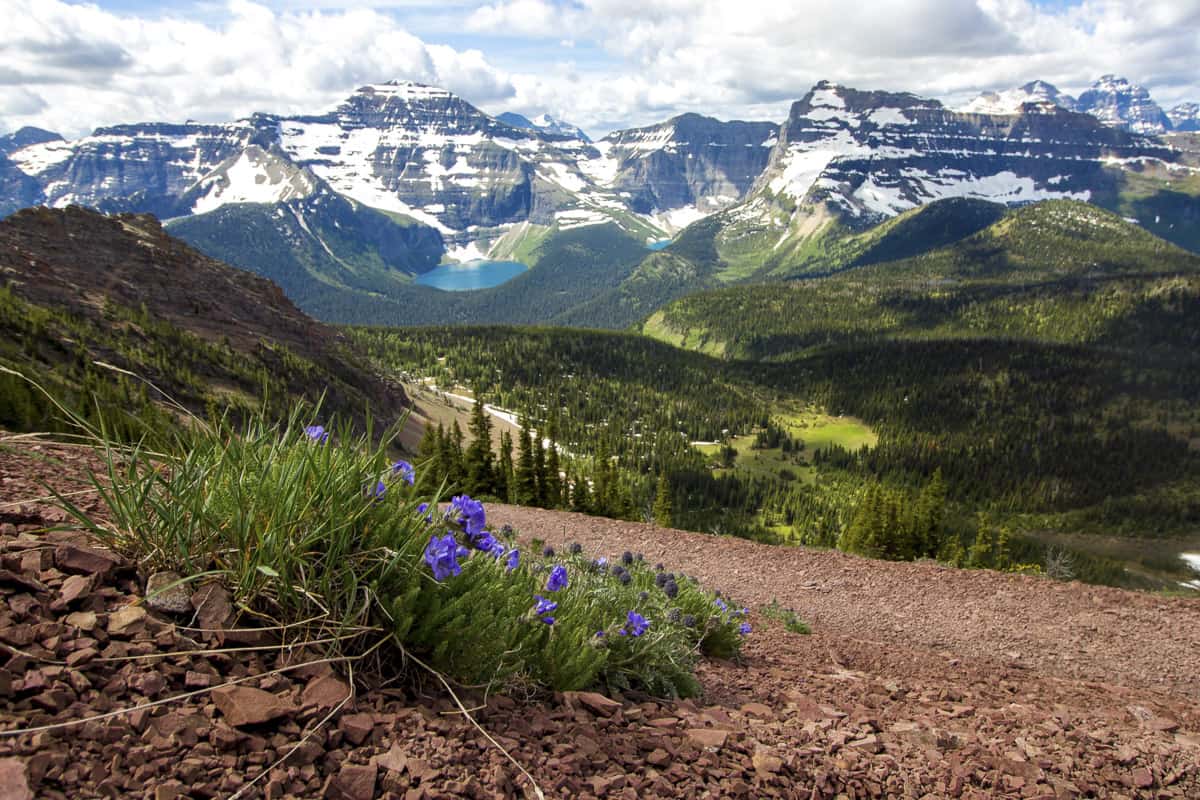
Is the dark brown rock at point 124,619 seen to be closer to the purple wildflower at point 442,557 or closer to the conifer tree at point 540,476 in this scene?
the purple wildflower at point 442,557

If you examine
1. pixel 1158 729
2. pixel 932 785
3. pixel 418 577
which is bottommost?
pixel 1158 729

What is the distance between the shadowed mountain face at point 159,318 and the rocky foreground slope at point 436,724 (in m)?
40.6

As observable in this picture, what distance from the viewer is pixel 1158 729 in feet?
20.5

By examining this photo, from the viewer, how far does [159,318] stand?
72.9m

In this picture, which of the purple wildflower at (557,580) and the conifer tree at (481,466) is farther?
the conifer tree at (481,466)

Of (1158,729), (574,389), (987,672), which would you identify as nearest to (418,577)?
(1158,729)

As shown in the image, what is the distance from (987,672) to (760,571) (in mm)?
6180

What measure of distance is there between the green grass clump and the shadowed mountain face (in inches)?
1595

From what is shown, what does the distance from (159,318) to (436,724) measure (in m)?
85.4

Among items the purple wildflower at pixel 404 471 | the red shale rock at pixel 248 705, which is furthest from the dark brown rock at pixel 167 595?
the purple wildflower at pixel 404 471

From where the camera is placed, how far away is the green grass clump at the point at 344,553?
139 inches

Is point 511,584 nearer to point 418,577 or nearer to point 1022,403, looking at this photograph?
point 418,577

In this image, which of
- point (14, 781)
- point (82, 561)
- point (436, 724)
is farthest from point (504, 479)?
point (14, 781)

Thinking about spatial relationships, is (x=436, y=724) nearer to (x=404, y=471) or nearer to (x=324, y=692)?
(x=324, y=692)
